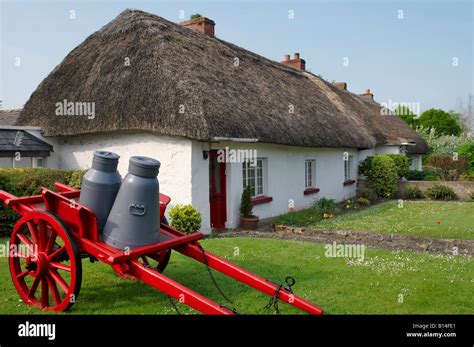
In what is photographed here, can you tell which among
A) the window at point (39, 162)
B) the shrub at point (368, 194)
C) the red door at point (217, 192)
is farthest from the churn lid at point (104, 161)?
the shrub at point (368, 194)

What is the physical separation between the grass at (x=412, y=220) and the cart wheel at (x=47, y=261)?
745 cm

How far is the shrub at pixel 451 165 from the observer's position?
2192cm

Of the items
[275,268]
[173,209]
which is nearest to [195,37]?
[173,209]

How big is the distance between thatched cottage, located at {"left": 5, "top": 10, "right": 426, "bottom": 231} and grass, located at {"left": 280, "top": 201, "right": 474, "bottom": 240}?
1.77 m

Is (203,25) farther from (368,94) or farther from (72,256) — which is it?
(368,94)

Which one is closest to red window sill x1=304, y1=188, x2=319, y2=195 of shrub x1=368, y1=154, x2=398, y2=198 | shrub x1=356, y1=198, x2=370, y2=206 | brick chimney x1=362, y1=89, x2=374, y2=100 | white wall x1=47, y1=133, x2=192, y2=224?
shrub x1=356, y1=198, x2=370, y2=206

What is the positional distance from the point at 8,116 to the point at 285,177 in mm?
11733

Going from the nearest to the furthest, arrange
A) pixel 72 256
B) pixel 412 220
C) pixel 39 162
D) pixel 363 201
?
1. pixel 72 256
2. pixel 39 162
3. pixel 412 220
4. pixel 363 201

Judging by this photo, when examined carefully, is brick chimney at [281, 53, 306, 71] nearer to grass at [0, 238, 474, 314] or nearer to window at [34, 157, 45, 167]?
window at [34, 157, 45, 167]

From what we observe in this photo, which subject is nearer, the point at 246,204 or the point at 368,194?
the point at 246,204

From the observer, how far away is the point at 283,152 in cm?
1291

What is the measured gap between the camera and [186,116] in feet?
30.1

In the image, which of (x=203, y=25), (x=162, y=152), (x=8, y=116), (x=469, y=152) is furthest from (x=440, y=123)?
(x=162, y=152)

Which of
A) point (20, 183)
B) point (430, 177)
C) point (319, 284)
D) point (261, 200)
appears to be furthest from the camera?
point (430, 177)
